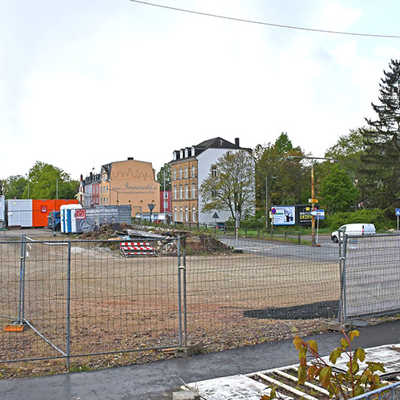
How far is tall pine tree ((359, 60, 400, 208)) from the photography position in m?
65.3

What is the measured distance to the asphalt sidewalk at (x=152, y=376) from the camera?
5.86 metres

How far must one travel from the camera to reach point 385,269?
10.1m

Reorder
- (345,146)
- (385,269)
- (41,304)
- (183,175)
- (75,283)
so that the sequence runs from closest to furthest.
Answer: (385,269), (41,304), (75,283), (183,175), (345,146)

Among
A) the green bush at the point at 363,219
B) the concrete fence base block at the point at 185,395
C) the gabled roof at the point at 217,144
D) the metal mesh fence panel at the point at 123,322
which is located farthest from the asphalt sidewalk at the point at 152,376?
the gabled roof at the point at 217,144

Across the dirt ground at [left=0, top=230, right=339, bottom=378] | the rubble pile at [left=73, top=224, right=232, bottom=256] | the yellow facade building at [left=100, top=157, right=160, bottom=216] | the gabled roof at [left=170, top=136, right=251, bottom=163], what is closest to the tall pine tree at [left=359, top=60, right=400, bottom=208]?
the gabled roof at [left=170, top=136, right=251, bottom=163]

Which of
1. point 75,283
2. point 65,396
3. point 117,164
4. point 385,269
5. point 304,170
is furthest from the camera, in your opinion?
point 117,164

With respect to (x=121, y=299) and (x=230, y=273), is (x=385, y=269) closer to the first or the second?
(x=230, y=273)

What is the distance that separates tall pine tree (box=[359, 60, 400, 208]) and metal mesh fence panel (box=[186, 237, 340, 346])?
54599 mm

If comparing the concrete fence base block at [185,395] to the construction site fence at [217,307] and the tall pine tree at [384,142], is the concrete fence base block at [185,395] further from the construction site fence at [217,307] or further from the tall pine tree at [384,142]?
the tall pine tree at [384,142]

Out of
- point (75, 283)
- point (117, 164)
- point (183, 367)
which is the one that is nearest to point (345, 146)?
point (117, 164)

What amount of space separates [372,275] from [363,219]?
47.3 metres

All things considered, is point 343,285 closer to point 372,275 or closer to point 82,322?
point 372,275

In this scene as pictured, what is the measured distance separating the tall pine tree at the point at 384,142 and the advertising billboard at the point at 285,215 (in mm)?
15553

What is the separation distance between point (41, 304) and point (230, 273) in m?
4.50
